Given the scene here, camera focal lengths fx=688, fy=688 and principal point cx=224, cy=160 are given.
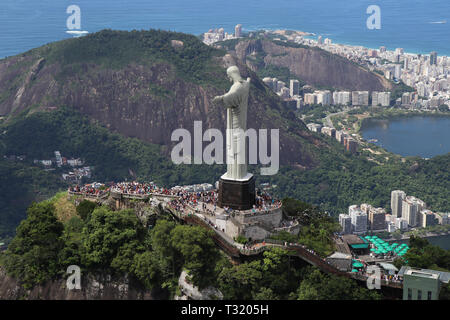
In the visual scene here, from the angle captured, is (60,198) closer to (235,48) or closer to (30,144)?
(30,144)

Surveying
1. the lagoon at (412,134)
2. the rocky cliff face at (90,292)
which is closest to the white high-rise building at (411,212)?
the lagoon at (412,134)

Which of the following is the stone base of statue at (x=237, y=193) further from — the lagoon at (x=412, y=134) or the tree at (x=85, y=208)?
the lagoon at (x=412, y=134)

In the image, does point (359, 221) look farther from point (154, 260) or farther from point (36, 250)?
point (36, 250)

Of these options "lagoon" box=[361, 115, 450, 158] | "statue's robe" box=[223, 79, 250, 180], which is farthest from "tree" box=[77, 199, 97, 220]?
"lagoon" box=[361, 115, 450, 158]

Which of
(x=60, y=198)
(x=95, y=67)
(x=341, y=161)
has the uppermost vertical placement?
(x=95, y=67)

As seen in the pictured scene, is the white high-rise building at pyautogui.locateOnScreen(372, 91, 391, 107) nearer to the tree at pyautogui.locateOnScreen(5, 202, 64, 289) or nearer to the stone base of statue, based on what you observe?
the stone base of statue

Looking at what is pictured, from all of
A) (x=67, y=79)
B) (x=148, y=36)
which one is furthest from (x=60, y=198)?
(x=148, y=36)

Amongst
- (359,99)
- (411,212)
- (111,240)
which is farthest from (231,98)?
(359,99)
